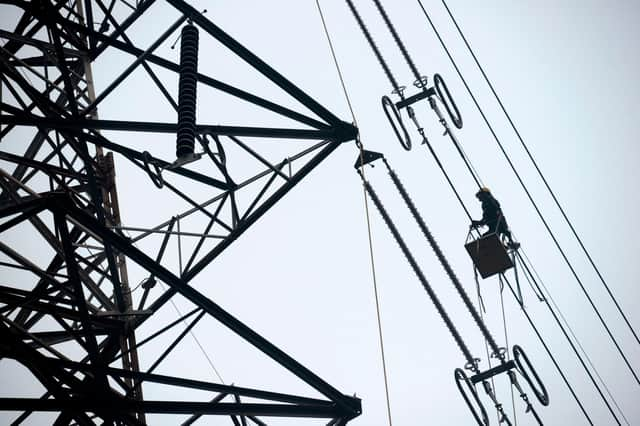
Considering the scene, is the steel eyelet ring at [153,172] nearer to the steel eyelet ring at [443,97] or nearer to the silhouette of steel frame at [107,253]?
the silhouette of steel frame at [107,253]

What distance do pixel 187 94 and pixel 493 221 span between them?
750 centimetres

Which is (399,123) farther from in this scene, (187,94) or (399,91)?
(187,94)

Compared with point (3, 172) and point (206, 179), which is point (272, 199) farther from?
point (3, 172)

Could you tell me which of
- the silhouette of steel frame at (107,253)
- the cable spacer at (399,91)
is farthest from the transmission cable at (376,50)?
the silhouette of steel frame at (107,253)

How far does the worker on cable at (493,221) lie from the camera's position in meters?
12.2

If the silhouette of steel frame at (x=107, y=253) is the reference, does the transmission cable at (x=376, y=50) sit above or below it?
above

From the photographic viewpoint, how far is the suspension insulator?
22.0 feet

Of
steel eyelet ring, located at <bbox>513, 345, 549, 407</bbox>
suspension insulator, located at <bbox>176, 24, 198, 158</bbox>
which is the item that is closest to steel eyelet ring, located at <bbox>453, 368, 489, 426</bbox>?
steel eyelet ring, located at <bbox>513, 345, 549, 407</bbox>

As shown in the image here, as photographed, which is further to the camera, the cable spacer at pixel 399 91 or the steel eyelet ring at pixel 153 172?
the cable spacer at pixel 399 91

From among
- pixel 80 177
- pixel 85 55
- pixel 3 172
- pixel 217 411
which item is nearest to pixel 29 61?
pixel 85 55

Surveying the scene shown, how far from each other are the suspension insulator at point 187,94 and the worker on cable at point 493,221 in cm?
684

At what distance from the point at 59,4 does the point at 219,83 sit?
312cm

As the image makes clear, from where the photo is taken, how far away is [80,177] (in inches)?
347

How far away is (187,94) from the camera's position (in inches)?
277
